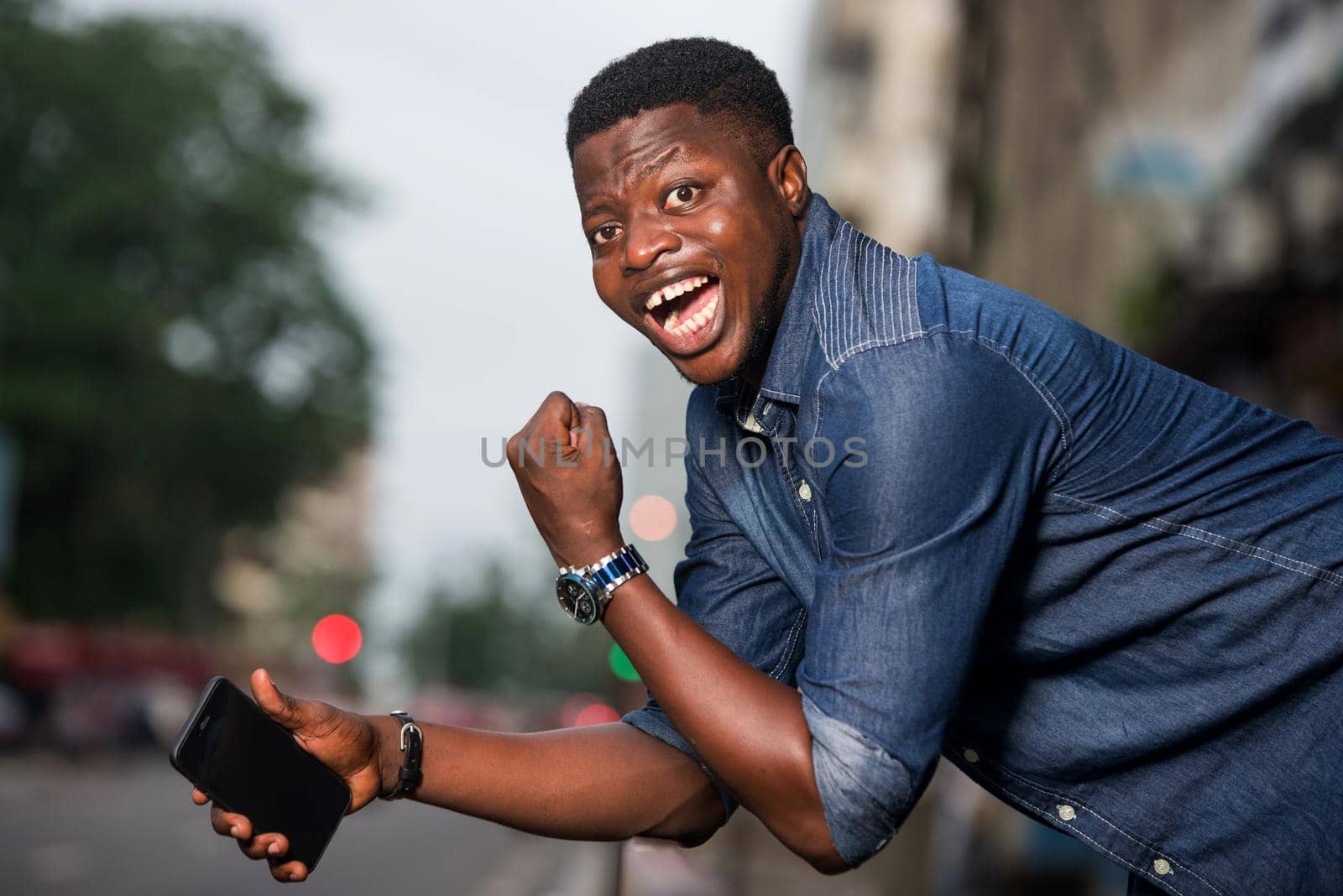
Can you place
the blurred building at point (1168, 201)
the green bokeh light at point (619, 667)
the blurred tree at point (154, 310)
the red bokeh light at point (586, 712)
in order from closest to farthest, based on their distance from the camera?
the green bokeh light at point (619, 667)
the blurred building at point (1168, 201)
the red bokeh light at point (586, 712)
the blurred tree at point (154, 310)

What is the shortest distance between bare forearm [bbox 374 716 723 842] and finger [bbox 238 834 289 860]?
0.61ft

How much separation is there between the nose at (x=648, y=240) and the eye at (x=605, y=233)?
54 millimetres

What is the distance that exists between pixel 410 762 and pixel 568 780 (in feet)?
0.81

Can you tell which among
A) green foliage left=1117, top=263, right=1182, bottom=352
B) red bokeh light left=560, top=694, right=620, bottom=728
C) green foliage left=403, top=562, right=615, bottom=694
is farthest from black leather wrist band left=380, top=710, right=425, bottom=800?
green foliage left=403, top=562, right=615, bottom=694

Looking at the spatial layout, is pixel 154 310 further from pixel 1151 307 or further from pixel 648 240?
pixel 648 240

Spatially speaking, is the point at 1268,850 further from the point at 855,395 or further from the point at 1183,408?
the point at 855,395

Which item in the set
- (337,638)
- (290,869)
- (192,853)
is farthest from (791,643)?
(337,638)

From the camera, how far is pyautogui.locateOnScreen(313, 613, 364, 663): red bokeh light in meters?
16.9

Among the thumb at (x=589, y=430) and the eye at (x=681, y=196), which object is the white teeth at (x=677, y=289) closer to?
the eye at (x=681, y=196)

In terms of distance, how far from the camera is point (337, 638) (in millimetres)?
17156

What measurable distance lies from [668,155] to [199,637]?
3845 cm

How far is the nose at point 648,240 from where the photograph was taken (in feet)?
7.01

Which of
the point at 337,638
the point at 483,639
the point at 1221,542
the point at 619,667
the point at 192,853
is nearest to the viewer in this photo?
the point at 1221,542

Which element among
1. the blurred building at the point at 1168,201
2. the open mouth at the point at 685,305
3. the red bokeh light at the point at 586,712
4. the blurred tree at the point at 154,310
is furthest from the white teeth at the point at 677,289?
the blurred tree at the point at 154,310
